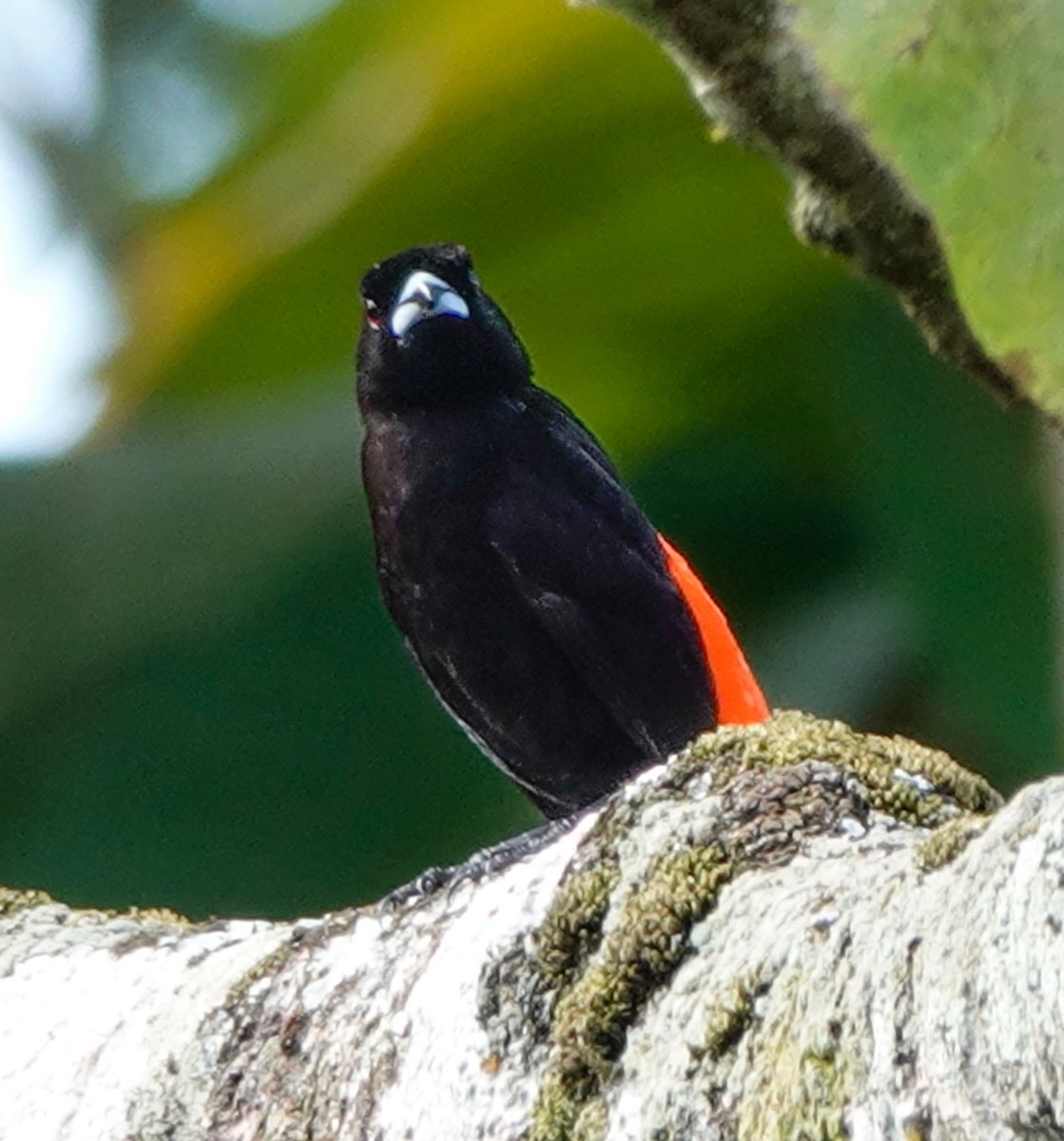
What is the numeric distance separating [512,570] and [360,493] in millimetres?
1439

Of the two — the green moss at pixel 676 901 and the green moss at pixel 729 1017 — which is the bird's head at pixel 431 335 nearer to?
the green moss at pixel 676 901

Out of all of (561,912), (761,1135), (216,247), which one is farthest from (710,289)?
(761,1135)

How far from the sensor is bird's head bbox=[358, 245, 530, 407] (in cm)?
386

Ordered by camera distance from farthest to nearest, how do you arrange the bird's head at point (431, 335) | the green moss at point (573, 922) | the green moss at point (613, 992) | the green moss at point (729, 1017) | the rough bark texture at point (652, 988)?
the bird's head at point (431, 335), the green moss at point (573, 922), the green moss at point (613, 992), the green moss at point (729, 1017), the rough bark texture at point (652, 988)

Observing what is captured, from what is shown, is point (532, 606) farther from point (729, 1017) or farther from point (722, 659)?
point (729, 1017)

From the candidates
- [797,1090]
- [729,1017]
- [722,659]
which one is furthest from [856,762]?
[722,659]

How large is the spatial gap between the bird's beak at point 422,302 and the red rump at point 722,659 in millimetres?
649

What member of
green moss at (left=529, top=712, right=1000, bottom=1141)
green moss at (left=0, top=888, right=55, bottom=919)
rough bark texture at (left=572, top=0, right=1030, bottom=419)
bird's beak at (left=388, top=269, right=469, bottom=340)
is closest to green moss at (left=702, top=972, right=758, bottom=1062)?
green moss at (left=529, top=712, right=1000, bottom=1141)

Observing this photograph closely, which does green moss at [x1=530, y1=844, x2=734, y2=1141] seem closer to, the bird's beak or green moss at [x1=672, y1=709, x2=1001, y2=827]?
green moss at [x1=672, y1=709, x2=1001, y2=827]

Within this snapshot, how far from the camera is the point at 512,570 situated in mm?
3750

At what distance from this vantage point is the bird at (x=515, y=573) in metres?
3.76

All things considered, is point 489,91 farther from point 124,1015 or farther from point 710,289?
point 124,1015

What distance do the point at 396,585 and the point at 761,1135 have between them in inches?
104

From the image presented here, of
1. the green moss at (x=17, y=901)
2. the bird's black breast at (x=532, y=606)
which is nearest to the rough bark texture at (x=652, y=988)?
the green moss at (x=17, y=901)
